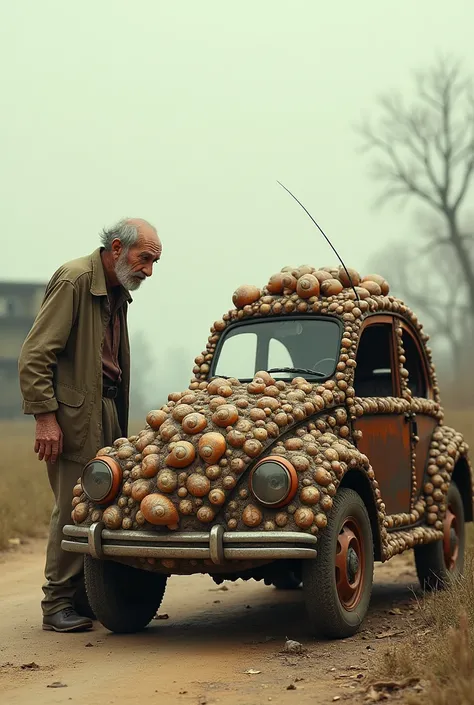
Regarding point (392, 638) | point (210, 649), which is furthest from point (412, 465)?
point (210, 649)

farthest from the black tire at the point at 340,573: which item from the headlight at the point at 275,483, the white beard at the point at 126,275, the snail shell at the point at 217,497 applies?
the white beard at the point at 126,275

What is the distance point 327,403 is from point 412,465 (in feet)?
4.71

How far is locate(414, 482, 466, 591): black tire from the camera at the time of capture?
812cm

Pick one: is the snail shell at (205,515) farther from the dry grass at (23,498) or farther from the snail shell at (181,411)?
the dry grass at (23,498)

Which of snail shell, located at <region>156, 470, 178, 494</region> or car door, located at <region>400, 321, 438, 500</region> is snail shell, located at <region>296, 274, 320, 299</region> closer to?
car door, located at <region>400, 321, 438, 500</region>

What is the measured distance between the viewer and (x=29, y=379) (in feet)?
22.6

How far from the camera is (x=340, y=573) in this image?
6.22m

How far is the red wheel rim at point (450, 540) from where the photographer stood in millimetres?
8406

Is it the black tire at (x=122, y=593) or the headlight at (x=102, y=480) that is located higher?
the headlight at (x=102, y=480)

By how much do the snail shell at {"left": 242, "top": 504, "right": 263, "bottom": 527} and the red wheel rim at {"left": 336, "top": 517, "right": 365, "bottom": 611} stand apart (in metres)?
0.61

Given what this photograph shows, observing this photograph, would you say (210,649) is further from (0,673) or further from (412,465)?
(412,465)

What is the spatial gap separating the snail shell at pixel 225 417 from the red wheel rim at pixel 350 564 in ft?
2.90

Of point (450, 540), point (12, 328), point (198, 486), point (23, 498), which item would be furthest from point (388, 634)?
point (12, 328)

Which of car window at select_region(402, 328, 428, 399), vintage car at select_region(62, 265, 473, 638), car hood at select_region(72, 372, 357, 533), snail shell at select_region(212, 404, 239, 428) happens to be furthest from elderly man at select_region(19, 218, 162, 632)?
car window at select_region(402, 328, 428, 399)
